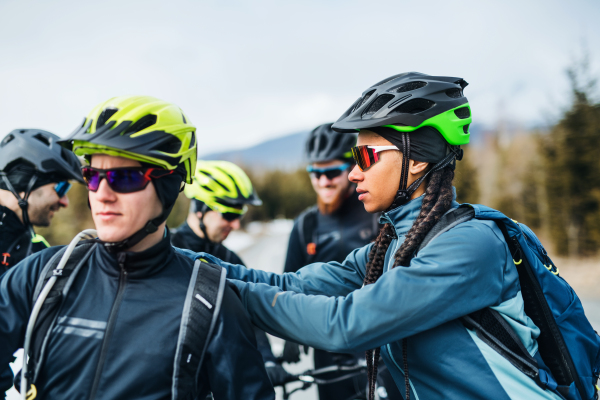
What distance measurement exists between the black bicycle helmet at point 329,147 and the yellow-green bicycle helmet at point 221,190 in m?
0.90

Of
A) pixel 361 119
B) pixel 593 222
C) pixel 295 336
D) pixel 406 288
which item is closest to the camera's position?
pixel 406 288

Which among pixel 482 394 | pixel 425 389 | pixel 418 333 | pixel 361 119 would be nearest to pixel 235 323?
pixel 418 333

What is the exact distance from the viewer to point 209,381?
1929 millimetres

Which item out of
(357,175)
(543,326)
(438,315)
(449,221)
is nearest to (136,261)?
(357,175)

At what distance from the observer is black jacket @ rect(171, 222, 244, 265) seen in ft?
14.6

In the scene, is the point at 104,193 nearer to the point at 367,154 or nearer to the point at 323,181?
the point at 367,154

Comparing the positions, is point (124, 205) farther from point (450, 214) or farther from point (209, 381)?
point (450, 214)

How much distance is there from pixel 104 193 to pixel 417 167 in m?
1.73

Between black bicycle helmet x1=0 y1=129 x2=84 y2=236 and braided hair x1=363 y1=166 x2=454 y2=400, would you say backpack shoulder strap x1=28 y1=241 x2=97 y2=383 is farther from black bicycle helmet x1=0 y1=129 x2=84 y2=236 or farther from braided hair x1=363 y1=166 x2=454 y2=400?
black bicycle helmet x1=0 y1=129 x2=84 y2=236

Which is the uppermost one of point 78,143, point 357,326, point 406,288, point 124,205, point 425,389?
point 78,143

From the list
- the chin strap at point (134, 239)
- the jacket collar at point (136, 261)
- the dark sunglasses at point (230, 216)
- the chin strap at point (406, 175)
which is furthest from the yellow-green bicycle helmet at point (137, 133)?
the dark sunglasses at point (230, 216)

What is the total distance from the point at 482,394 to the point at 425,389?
0.30 m

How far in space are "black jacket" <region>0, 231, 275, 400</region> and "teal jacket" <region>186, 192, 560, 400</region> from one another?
0.98ft

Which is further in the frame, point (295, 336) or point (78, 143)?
point (295, 336)
